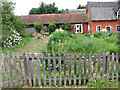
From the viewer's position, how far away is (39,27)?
2097 centimetres

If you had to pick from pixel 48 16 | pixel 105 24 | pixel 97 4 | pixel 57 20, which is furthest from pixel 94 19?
pixel 48 16

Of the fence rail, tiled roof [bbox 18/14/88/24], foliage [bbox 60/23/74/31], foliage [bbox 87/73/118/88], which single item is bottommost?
foliage [bbox 87/73/118/88]

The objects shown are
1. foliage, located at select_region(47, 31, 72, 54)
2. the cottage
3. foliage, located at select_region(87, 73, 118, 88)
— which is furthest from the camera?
the cottage

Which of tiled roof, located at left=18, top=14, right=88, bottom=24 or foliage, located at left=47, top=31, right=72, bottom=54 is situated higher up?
tiled roof, located at left=18, top=14, right=88, bottom=24

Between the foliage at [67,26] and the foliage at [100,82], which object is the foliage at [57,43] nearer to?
the foliage at [100,82]

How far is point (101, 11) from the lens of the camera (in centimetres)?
2133

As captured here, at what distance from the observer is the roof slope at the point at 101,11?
2042 centimetres

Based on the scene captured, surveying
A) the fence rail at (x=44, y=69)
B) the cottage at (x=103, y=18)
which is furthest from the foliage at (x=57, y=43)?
the cottage at (x=103, y=18)

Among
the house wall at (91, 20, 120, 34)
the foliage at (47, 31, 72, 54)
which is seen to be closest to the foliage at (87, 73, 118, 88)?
the foliage at (47, 31, 72, 54)

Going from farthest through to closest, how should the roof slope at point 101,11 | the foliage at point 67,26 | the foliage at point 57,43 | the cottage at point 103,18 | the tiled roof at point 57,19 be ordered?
the tiled roof at point 57,19 < the foliage at point 67,26 < the roof slope at point 101,11 < the cottage at point 103,18 < the foliage at point 57,43

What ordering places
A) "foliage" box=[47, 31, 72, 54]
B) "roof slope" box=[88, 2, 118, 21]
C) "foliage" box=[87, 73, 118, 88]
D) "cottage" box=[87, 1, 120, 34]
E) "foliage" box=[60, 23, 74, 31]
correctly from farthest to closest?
"foliage" box=[60, 23, 74, 31] < "roof slope" box=[88, 2, 118, 21] < "cottage" box=[87, 1, 120, 34] < "foliage" box=[47, 31, 72, 54] < "foliage" box=[87, 73, 118, 88]

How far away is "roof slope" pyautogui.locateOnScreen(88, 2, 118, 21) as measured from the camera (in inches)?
804

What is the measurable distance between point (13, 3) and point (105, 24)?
14723 mm

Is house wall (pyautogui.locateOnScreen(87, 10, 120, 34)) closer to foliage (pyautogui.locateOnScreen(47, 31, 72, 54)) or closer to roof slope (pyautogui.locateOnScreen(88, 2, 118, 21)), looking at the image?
roof slope (pyautogui.locateOnScreen(88, 2, 118, 21))
